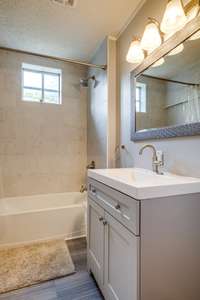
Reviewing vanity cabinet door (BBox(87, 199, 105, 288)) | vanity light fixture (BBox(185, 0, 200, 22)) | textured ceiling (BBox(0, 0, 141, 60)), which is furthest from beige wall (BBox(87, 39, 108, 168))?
vanity light fixture (BBox(185, 0, 200, 22))

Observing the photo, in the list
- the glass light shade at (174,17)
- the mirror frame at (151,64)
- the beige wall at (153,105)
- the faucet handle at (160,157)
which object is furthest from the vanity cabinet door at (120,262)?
the glass light shade at (174,17)

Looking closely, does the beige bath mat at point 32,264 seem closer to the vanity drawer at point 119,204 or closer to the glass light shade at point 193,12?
the vanity drawer at point 119,204

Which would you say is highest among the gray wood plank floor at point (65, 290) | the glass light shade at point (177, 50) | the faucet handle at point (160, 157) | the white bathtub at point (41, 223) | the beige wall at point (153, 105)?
the glass light shade at point (177, 50)

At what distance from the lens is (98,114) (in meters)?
2.39

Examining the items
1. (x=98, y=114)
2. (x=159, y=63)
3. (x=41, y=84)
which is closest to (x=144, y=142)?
(x=159, y=63)

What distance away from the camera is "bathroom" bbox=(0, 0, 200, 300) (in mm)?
848

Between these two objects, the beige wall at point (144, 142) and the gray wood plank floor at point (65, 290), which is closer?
the beige wall at point (144, 142)

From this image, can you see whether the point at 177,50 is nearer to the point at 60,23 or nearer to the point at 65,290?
the point at 60,23

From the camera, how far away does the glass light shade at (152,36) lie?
1.32m

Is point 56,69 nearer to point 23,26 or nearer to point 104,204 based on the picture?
point 23,26

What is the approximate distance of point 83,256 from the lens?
1.77m

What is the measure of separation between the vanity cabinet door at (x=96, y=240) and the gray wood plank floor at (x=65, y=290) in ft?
0.37

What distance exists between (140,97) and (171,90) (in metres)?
0.38

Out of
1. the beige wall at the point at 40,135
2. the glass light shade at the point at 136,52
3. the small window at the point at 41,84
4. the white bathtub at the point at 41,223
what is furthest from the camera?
the small window at the point at 41,84
